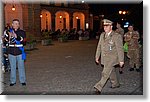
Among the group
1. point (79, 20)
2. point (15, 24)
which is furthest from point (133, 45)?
point (79, 20)

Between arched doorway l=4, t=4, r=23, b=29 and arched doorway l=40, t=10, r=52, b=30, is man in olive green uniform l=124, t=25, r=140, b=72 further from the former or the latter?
arched doorway l=40, t=10, r=52, b=30

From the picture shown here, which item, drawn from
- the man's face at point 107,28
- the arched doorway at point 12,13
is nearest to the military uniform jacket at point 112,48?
the man's face at point 107,28

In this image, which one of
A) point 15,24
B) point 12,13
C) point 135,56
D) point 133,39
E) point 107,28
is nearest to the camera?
point 107,28

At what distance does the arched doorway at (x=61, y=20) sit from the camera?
54256 mm

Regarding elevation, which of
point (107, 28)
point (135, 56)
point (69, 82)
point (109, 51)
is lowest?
point (69, 82)

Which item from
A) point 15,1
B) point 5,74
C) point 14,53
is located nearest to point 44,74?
point 5,74

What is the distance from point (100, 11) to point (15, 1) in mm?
32903

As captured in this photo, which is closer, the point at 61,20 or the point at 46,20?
the point at 46,20

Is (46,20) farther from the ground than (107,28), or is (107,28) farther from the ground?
(46,20)

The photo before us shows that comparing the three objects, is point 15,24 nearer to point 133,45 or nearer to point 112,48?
point 112,48

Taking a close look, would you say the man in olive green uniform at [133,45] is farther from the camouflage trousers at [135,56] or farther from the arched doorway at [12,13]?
the arched doorway at [12,13]

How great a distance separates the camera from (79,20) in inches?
2464

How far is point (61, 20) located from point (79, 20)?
7946mm

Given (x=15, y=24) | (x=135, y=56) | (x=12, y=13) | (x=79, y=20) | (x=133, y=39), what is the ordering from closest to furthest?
(x=15, y=24) < (x=133, y=39) < (x=135, y=56) < (x=12, y=13) < (x=79, y=20)
